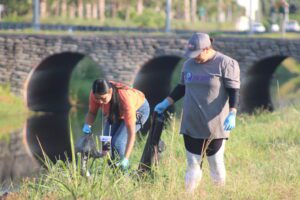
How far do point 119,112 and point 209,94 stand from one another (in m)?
1.39

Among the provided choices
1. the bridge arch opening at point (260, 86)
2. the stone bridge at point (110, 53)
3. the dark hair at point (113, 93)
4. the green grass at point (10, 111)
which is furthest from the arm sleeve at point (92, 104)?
the stone bridge at point (110, 53)

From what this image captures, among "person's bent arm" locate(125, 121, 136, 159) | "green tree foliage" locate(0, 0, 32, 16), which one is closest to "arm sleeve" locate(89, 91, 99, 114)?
"person's bent arm" locate(125, 121, 136, 159)

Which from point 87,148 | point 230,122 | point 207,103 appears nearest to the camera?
point 230,122

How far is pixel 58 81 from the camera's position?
34.2 metres

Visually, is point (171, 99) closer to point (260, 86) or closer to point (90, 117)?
point (90, 117)

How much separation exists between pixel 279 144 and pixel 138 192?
395cm

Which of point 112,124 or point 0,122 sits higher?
point 112,124

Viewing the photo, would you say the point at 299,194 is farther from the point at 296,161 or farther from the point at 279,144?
the point at 279,144

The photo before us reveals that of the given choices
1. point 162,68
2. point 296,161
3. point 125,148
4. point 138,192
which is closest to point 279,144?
point 296,161

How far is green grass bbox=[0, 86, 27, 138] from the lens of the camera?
25.7m

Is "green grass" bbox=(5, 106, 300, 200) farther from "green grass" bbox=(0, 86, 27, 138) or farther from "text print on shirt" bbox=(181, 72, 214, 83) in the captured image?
"green grass" bbox=(0, 86, 27, 138)

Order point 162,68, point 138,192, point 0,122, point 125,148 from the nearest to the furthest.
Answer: point 138,192 < point 125,148 < point 0,122 < point 162,68

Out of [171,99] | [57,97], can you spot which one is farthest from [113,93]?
[57,97]

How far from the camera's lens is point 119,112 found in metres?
8.72
